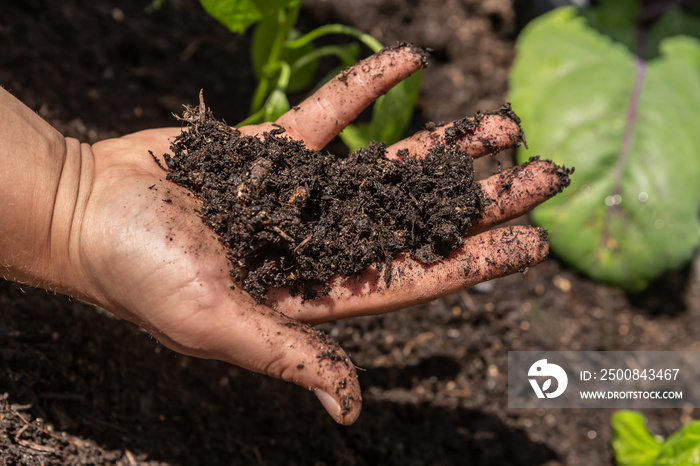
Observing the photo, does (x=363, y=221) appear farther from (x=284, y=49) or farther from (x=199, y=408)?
(x=284, y=49)

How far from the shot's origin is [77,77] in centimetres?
279

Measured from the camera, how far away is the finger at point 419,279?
5.89 ft

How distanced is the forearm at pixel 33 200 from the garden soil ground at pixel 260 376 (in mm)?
413

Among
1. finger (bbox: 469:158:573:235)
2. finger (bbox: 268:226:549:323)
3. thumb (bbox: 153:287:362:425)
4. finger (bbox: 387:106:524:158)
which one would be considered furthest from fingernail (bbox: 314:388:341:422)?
finger (bbox: 387:106:524:158)

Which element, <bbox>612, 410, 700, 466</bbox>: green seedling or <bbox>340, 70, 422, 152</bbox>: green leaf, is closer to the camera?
<bbox>612, 410, 700, 466</bbox>: green seedling

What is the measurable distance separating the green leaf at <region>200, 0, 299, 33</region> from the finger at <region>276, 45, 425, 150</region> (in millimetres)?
439

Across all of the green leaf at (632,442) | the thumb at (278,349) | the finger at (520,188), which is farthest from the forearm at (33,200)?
the green leaf at (632,442)

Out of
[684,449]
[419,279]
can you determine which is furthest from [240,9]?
[684,449]

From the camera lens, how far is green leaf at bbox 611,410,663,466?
239 centimetres

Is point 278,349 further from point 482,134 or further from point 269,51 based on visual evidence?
point 269,51

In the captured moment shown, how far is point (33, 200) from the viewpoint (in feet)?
5.74

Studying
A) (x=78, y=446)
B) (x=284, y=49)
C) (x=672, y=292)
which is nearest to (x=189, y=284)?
(x=78, y=446)

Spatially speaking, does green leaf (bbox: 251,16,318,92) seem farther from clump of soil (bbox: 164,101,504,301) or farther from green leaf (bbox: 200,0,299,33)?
clump of soil (bbox: 164,101,504,301)

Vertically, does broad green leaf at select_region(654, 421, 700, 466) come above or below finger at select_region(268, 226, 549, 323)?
below
